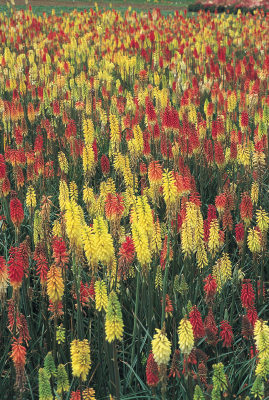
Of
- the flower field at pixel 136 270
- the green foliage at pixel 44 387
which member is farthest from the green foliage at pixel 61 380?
the green foliage at pixel 44 387

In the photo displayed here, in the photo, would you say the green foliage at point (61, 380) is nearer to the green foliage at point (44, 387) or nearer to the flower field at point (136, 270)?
the flower field at point (136, 270)

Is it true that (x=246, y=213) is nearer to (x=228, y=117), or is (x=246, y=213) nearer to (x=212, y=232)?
(x=212, y=232)

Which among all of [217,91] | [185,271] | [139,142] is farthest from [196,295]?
[217,91]

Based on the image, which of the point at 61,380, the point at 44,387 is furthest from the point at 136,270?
the point at 44,387

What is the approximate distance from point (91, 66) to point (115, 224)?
581cm

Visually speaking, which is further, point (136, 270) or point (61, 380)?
point (136, 270)

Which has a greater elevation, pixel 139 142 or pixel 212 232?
pixel 139 142

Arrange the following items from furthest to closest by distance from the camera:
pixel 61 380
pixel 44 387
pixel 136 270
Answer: pixel 136 270, pixel 61 380, pixel 44 387

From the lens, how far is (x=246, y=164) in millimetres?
3678

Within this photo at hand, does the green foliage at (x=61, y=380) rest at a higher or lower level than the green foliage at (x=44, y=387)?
lower

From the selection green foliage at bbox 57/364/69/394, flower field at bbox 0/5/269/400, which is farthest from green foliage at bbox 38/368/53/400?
green foliage at bbox 57/364/69/394

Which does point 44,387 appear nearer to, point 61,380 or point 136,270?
point 61,380

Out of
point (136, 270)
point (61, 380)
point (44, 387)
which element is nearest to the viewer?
point (44, 387)

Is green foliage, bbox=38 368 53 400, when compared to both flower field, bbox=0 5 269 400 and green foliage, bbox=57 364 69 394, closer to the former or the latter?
flower field, bbox=0 5 269 400
